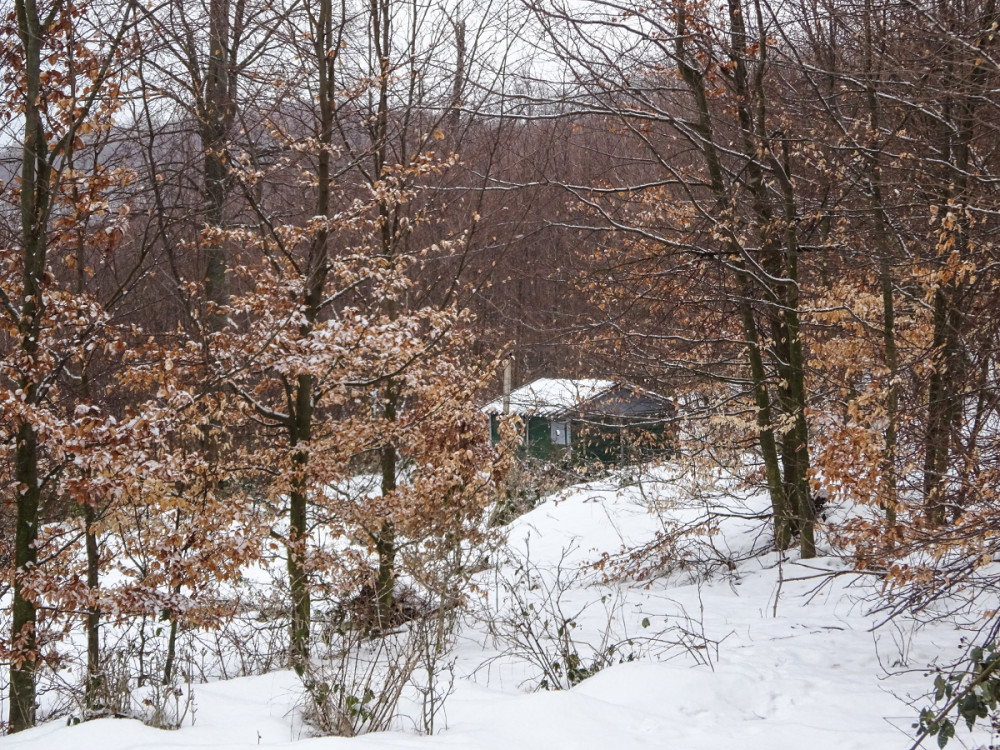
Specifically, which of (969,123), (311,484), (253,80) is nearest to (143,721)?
(311,484)

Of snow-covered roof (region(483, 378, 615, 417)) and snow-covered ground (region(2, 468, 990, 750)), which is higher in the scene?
snow-covered roof (region(483, 378, 615, 417))

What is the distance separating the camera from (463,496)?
8359 mm

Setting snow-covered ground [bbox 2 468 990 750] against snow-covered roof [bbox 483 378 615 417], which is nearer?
snow-covered ground [bbox 2 468 990 750]

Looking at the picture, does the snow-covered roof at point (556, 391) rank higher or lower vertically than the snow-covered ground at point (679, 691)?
higher

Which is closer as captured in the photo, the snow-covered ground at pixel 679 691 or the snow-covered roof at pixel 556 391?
the snow-covered ground at pixel 679 691

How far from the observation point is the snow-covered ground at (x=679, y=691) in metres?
4.46

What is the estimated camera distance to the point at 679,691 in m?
5.28

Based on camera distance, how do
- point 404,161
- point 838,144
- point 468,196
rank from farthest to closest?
point 468,196 < point 404,161 < point 838,144

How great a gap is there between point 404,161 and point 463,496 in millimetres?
3627

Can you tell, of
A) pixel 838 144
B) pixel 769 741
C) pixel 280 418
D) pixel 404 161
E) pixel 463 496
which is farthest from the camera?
pixel 404 161

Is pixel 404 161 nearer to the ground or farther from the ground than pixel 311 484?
farther from the ground

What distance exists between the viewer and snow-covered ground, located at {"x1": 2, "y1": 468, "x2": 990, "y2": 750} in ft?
14.6

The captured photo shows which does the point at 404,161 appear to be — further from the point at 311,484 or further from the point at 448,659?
the point at 448,659

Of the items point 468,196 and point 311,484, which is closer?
point 311,484
